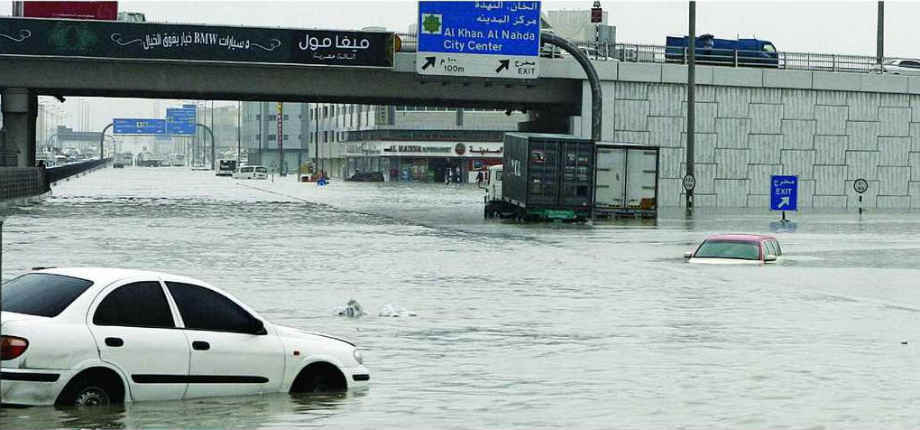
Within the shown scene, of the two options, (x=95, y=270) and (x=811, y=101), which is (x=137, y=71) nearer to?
(x=811, y=101)

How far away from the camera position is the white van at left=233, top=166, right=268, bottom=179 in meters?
151

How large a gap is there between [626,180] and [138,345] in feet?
161

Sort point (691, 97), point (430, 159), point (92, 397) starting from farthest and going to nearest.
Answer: point (430, 159) < point (691, 97) < point (92, 397)

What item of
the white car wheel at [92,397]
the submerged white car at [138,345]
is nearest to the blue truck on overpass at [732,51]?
the submerged white car at [138,345]

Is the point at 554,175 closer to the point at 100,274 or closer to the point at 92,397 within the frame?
the point at 100,274

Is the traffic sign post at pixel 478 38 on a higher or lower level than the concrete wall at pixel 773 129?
higher

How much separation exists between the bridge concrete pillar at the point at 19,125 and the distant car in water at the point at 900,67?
41711mm

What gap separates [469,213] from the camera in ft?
218

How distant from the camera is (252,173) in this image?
5969 inches

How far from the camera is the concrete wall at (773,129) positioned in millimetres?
71062

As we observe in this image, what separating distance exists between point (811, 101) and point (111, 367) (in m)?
65.9

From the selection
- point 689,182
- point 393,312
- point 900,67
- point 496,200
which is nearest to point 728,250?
point 393,312

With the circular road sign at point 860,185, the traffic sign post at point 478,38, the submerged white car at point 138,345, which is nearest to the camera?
the submerged white car at point 138,345

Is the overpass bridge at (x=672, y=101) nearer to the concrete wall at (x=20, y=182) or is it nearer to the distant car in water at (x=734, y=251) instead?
the concrete wall at (x=20, y=182)
